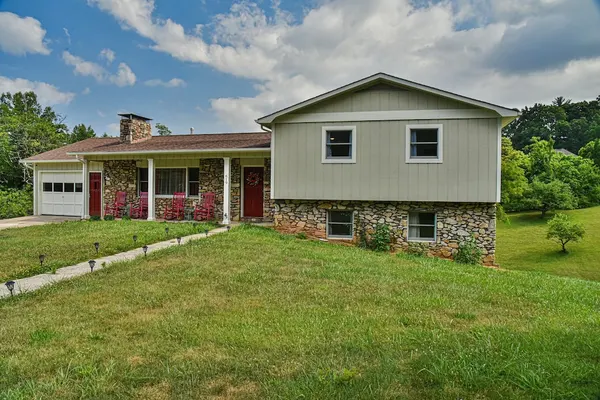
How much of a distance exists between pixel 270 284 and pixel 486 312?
9.69ft

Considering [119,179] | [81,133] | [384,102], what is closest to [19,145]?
[119,179]

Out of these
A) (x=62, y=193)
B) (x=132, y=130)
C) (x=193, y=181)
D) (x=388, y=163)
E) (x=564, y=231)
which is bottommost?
(x=564, y=231)

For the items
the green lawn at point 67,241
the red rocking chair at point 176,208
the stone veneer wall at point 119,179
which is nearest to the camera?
the green lawn at point 67,241

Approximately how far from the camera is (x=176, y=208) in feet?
47.7

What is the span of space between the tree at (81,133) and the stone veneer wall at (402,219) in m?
25.7

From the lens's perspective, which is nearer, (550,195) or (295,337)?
(295,337)

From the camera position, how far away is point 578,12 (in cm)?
173

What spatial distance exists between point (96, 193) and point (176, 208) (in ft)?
13.8

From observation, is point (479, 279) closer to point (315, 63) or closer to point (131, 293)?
point (131, 293)

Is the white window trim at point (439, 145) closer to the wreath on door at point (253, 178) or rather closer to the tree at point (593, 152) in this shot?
the wreath on door at point (253, 178)

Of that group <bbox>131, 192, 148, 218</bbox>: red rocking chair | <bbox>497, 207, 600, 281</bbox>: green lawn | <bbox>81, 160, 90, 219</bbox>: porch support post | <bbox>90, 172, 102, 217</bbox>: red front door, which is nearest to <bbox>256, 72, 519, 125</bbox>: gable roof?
<bbox>131, 192, 148, 218</bbox>: red rocking chair

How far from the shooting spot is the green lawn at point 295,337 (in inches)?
111

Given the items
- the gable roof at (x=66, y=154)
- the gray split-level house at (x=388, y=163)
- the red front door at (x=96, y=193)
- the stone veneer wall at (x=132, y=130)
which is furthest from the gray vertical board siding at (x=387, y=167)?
the gable roof at (x=66, y=154)

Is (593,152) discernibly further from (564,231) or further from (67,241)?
(67,241)
